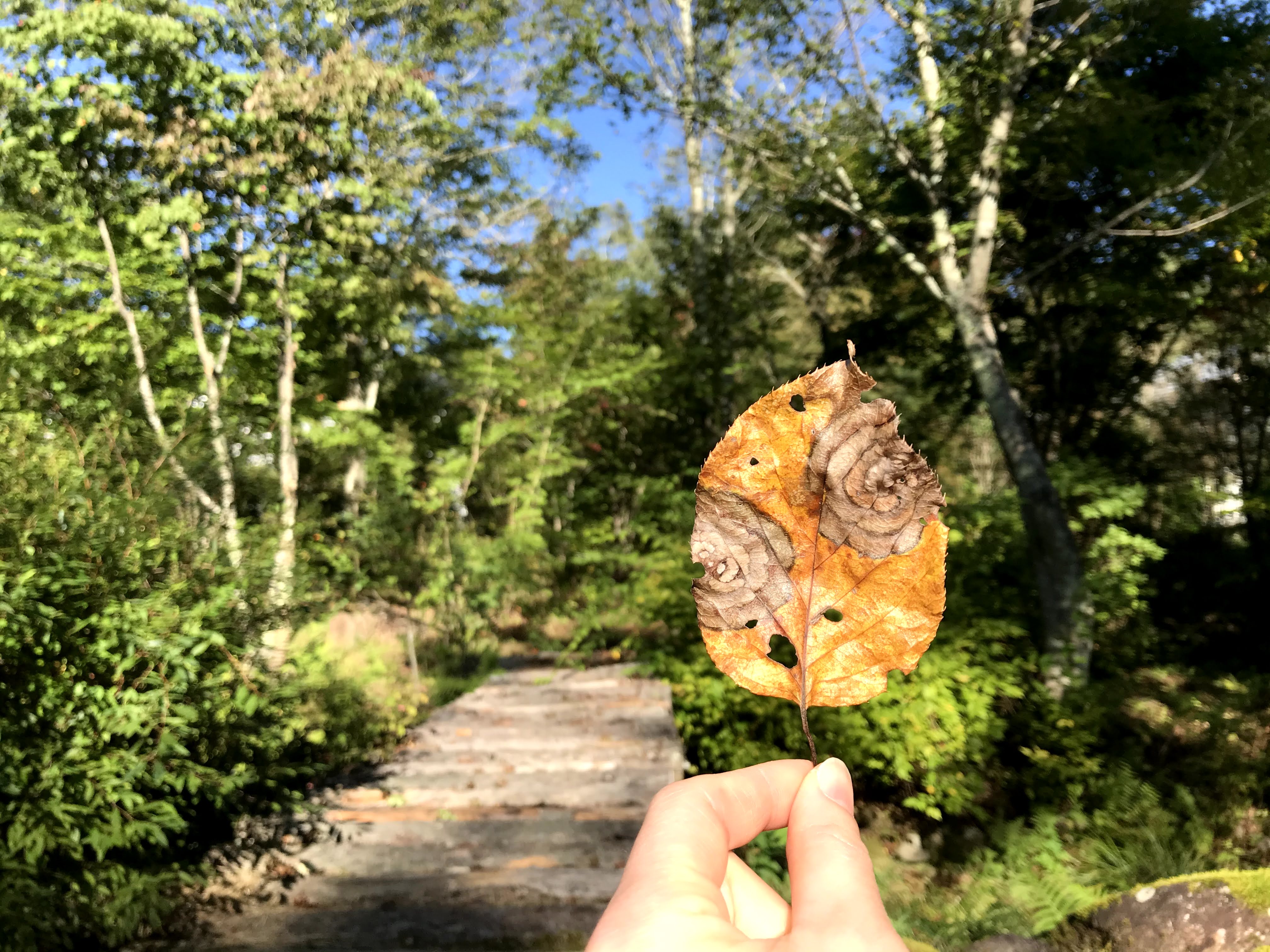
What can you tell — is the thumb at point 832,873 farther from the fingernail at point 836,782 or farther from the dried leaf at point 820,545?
the dried leaf at point 820,545

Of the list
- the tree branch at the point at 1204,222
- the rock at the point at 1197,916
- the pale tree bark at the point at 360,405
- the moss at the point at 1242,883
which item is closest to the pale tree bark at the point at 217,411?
the pale tree bark at the point at 360,405

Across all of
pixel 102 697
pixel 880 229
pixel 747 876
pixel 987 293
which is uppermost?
pixel 880 229

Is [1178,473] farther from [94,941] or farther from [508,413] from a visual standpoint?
[94,941]

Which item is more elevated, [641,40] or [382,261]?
[641,40]

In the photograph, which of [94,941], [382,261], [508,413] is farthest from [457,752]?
[382,261]

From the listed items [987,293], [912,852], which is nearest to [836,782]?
[912,852]

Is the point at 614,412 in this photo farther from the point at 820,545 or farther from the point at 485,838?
the point at 820,545

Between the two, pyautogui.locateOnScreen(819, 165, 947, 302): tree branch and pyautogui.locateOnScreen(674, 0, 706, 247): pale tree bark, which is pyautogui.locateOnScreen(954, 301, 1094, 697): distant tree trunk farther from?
pyautogui.locateOnScreen(674, 0, 706, 247): pale tree bark
